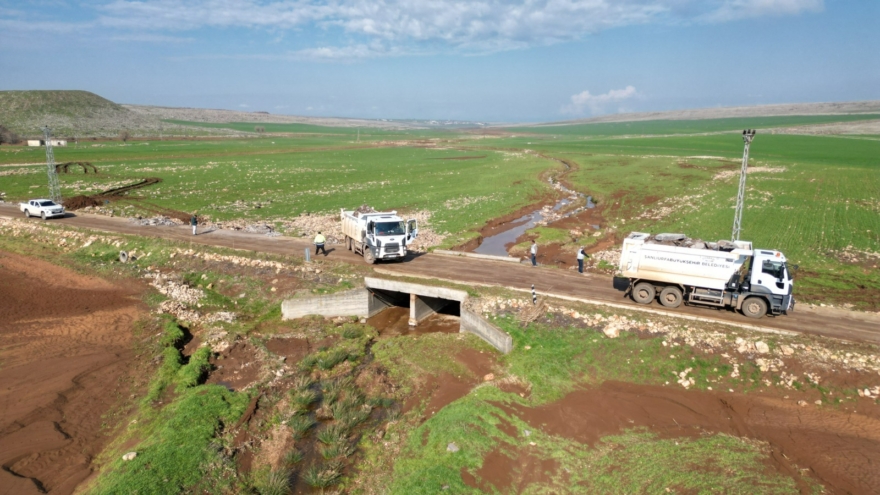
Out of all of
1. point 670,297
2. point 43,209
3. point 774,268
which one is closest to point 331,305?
point 670,297

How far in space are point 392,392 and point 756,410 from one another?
13.1 m

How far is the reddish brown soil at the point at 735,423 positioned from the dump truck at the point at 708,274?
5412 mm

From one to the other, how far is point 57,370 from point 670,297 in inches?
1070

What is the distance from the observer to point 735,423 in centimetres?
1664

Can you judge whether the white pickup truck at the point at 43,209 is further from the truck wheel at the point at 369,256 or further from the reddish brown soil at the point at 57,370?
the truck wheel at the point at 369,256

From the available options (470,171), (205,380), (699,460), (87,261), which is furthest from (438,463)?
(470,171)

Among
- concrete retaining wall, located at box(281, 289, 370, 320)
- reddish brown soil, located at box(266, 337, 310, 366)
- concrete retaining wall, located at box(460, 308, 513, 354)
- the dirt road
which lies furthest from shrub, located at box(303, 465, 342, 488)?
the dirt road

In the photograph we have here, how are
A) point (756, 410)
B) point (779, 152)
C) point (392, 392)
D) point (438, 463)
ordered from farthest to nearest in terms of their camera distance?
1. point (779, 152)
2. point (392, 392)
3. point (756, 410)
4. point (438, 463)

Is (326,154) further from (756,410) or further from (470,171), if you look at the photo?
(756,410)

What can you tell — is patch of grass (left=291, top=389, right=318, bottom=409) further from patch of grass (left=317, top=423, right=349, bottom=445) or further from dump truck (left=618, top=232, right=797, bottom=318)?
dump truck (left=618, top=232, right=797, bottom=318)

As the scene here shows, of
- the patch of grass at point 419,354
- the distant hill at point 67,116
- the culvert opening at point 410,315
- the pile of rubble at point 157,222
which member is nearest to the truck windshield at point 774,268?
the patch of grass at point 419,354

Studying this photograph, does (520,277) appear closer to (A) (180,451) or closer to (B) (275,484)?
(B) (275,484)

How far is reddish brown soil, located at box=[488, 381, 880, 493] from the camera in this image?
14.5m

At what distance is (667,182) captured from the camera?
67.6 meters
